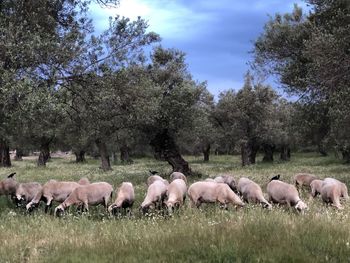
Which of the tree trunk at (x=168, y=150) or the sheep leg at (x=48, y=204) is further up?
the tree trunk at (x=168, y=150)

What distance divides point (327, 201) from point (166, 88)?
18686 mm

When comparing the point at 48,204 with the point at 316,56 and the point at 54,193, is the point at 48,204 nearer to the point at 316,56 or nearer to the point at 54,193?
the point at 54,193

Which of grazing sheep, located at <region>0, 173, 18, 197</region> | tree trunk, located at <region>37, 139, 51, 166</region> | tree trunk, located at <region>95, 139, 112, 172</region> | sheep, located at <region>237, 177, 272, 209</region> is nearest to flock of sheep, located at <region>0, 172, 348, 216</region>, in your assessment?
sheep, located at <region>237, 177, 272, 209</region>

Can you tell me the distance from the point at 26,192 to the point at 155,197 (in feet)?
20.9

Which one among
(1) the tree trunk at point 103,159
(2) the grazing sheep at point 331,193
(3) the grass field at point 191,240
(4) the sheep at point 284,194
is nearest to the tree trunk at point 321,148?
(1) the tree trunk at point 103,159

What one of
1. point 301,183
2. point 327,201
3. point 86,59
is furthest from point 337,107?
point 86,59

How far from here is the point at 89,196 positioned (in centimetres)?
1608

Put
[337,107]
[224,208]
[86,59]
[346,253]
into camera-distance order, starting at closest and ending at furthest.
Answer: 1. [346,253]
2. [224,208]
3. [86,59]
4. [337,107]

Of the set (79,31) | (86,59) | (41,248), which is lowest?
(41,248)

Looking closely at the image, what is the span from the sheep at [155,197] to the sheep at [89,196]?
1670 mm

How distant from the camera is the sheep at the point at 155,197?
14.6 meters

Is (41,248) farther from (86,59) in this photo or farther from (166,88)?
(166,88)

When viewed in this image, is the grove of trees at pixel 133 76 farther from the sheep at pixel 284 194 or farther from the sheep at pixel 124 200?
the sheep at pixel 284 194

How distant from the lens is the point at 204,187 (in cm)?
1556
